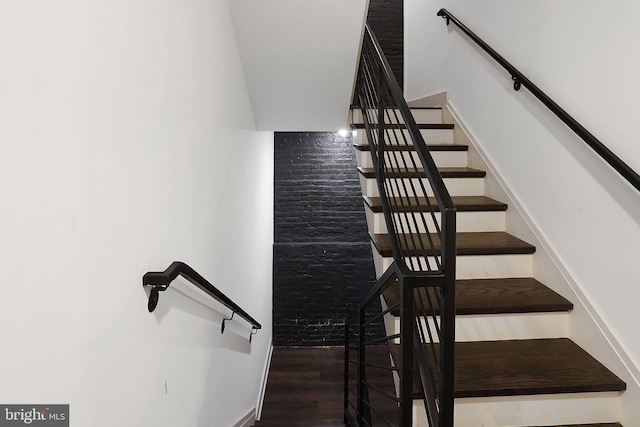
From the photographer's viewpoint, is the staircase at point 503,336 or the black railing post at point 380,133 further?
the black railing post at point 380,133

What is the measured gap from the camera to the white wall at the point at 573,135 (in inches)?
57.5

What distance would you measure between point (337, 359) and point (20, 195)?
4745 mm

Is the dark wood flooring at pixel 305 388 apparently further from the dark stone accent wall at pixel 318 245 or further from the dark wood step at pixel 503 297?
the dark wood step at pixel 503 297

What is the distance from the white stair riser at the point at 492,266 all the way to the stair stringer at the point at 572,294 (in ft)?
0.18

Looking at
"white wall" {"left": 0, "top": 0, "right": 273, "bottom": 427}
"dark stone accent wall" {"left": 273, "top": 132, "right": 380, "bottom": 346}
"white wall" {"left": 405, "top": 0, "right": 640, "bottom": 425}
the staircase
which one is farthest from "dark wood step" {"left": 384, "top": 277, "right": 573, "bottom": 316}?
"dark stone accent wall" {"left": 273, "top": 132, "right": 380, "bottom": 346}

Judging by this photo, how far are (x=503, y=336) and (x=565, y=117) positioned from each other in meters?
1.04

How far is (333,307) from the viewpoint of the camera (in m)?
5.32

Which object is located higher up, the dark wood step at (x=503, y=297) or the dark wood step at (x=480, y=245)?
the dark wood step at (x=480, y=245)

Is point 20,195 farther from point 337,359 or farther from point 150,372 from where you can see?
point 337,359

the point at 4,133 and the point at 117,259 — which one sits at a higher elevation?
the point at 4,133

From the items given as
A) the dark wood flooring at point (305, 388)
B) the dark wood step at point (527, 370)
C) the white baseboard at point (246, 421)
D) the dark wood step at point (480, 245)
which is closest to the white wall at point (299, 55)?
the dark wood step at point (480, 245)

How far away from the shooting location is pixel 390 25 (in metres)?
5.30

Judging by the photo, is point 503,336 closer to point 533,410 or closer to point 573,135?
point 533,410

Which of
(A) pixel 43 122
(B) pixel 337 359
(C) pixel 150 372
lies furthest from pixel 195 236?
(B) pixel 337 359
